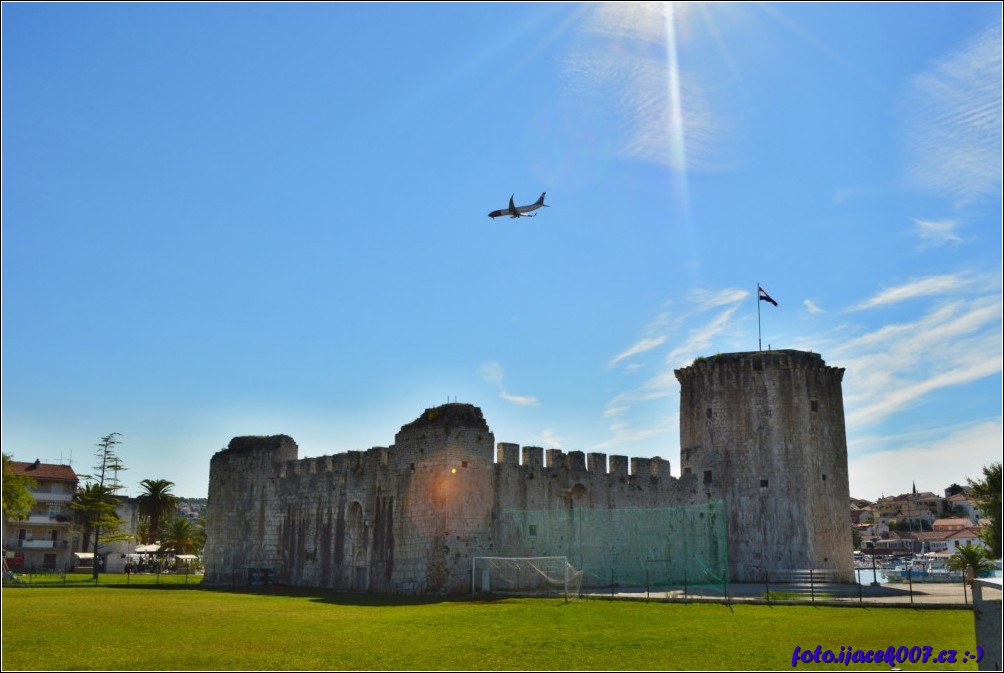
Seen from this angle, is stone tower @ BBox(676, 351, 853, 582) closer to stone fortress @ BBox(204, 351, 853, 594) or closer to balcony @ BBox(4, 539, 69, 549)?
stone fortress @ BBox(204, 351, 853, 594)

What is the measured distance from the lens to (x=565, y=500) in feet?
124

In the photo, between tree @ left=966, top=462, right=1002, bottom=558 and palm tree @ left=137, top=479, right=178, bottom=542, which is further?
palm tree @ left=137, top=479, right=178, bottom=542

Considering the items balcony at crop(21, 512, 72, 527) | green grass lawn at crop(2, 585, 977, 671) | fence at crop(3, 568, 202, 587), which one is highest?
balcony at crop(21, 512, 72, 527)

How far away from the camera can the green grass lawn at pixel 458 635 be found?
597 inches

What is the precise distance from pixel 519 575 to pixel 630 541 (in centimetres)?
620

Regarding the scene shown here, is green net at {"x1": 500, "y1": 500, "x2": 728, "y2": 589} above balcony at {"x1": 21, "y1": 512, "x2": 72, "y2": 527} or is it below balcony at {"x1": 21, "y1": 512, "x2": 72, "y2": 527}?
below

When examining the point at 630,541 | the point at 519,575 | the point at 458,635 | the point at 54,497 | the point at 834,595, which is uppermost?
the point at 54,497

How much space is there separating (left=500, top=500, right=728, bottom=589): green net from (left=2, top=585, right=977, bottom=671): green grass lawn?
320 inches

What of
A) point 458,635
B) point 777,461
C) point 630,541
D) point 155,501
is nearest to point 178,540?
point 155,501

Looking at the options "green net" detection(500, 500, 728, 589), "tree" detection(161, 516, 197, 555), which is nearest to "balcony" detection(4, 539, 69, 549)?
"tree" detection(161, 516, 197, 555)

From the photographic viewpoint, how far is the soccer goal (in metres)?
32.8

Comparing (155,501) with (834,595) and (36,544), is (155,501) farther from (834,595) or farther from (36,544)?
(834,595)

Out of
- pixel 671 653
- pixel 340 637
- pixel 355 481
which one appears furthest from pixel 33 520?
pixel 671 653

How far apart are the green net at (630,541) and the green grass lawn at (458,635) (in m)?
8.13
